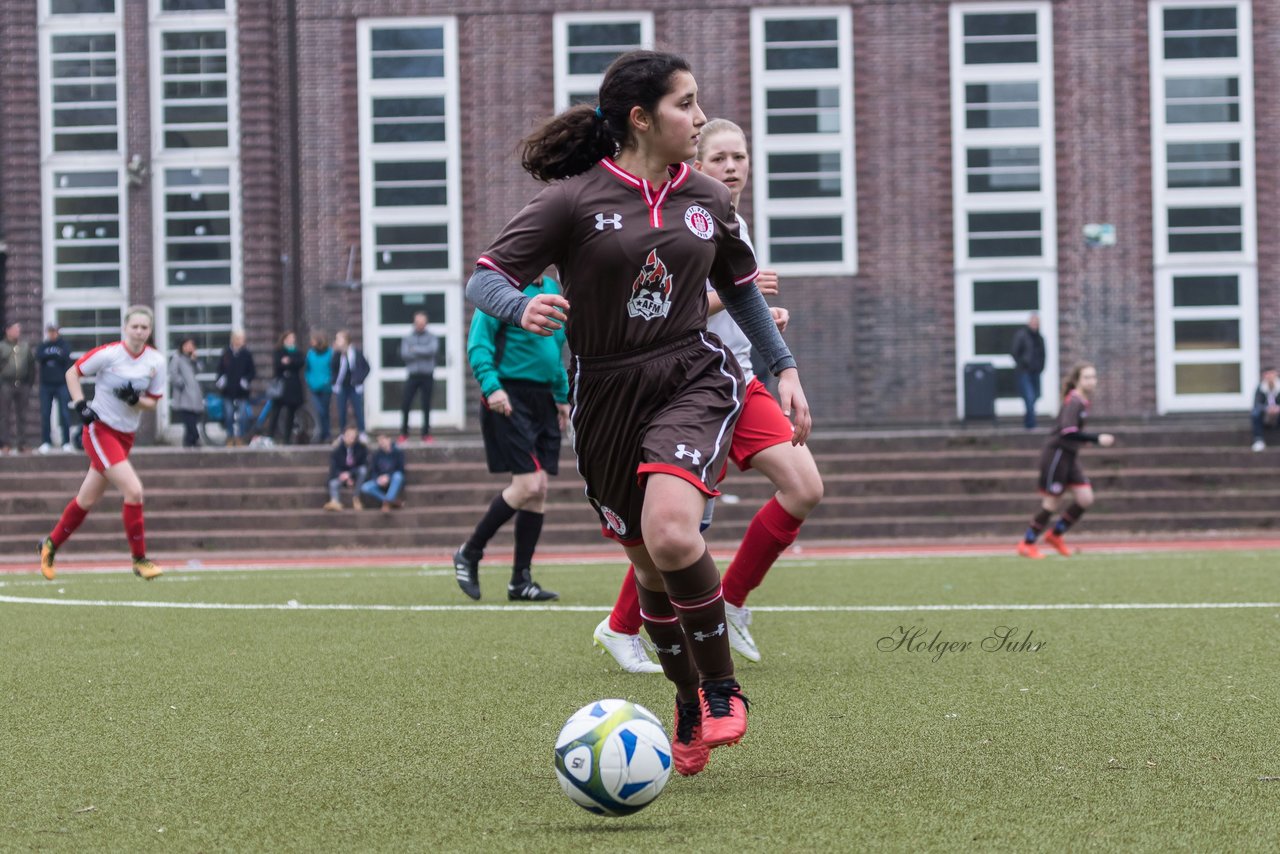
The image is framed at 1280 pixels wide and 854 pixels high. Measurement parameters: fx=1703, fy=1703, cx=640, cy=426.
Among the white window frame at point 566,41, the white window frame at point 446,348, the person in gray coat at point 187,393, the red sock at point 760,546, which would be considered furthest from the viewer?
the white window frame at point 446,348

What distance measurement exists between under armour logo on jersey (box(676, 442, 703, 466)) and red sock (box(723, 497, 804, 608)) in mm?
1532

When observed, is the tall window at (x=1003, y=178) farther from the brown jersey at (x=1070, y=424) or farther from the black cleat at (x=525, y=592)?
the black cleat at (x=525, y=592)

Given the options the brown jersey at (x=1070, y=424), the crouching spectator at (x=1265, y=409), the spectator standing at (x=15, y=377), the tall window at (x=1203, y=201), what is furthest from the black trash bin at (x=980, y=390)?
the spectator standing at (x=15, y=377)

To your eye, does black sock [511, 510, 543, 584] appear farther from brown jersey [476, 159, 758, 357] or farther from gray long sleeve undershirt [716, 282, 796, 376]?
brown jersey [476, 159, 758, 357]

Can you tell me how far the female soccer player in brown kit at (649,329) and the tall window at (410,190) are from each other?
75.5ft

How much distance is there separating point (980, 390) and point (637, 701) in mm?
21973

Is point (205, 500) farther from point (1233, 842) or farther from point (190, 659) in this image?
point (1233, 842)

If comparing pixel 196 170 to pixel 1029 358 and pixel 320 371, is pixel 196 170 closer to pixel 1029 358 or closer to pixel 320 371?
pixel 320 371

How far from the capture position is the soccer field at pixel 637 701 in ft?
12.3

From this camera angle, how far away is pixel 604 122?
4746 mm

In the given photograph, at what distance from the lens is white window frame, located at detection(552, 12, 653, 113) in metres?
27.5

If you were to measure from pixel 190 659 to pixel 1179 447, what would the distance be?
16.7m

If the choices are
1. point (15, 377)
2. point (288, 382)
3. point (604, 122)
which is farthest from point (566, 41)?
point (604, 122)
